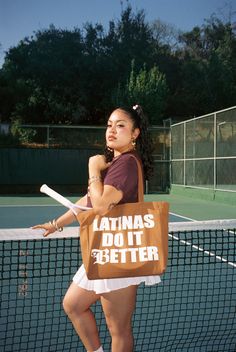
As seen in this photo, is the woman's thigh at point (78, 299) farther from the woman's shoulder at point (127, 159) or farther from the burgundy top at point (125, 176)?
the woman's shoulder at point (127, 159)

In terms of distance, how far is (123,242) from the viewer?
199cm

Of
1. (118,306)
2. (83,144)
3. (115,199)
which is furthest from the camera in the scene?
(83,144)

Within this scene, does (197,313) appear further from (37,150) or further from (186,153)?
(37,150)

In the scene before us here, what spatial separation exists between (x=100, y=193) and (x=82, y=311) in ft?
1.87

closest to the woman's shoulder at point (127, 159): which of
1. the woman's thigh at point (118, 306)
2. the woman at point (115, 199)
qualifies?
the woman at point (115, 199)

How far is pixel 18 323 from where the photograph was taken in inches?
142

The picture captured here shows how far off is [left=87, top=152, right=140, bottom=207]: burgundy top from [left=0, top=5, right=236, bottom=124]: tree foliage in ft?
93.3

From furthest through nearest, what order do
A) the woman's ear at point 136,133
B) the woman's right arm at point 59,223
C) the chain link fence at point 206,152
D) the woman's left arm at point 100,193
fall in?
1. the chain link fence at point 206,152
2. the woman's right arm at point 59,223
3. the woman's ear at point 136,133
4. the woman's left arm at point 100,193

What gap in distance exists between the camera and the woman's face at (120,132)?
2115mm

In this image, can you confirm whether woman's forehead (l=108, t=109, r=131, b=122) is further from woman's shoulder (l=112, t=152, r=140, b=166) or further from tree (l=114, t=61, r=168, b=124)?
tree (l=114, t=61, r=168, b=124)

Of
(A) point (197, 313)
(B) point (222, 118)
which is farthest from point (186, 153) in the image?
(A) point (197, 313)

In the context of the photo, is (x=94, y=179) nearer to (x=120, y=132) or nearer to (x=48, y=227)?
(x=120, y=132)

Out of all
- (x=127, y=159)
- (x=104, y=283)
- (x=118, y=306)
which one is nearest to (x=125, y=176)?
(x=127, y=159)

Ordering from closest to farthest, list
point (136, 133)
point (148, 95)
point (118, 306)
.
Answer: point (118, 306)
point (136, 133)
point (148, 95)
